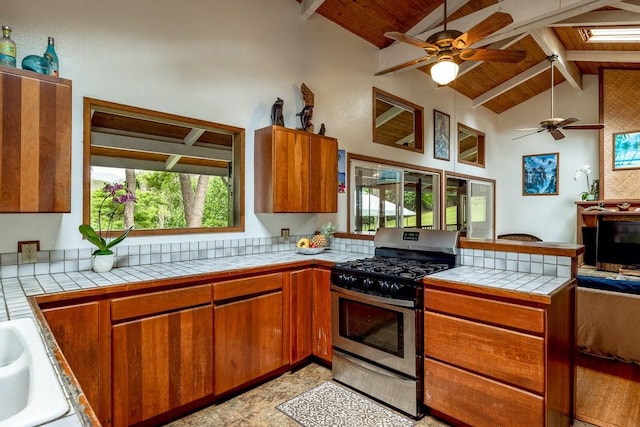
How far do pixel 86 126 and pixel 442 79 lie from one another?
2741mm

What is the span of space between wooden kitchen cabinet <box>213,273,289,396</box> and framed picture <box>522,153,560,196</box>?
22.2 feet

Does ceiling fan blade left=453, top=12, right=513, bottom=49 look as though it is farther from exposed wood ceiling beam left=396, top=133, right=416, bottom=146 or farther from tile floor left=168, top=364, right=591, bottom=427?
tile floor left=168, top=364, right=591, bottom=427

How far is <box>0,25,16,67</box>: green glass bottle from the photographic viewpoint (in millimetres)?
1878

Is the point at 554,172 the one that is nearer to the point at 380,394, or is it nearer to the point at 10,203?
the point at 380,394

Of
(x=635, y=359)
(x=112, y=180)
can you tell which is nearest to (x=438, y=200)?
(x=635, y=359)

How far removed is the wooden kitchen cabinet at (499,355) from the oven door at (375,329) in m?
0.13

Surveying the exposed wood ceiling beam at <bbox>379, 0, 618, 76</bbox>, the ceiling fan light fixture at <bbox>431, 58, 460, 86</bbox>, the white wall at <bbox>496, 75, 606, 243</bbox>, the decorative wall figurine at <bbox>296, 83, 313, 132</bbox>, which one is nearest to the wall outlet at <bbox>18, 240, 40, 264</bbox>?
the decorative wall figurine at <bbox>296, 83, 313, 132</bbox>

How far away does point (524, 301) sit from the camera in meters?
1.84

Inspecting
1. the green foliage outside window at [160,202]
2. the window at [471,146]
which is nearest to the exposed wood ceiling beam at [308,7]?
the green foliage outside window at [160,202]

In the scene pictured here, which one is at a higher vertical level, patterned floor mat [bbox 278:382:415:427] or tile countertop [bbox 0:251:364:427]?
tile countertop [bbox 0:251:364:427]

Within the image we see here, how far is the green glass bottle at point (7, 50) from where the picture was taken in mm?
1878

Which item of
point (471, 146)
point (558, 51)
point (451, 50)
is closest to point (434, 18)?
point (451, 50)

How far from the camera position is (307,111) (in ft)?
11.7

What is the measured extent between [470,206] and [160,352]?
249 inches
